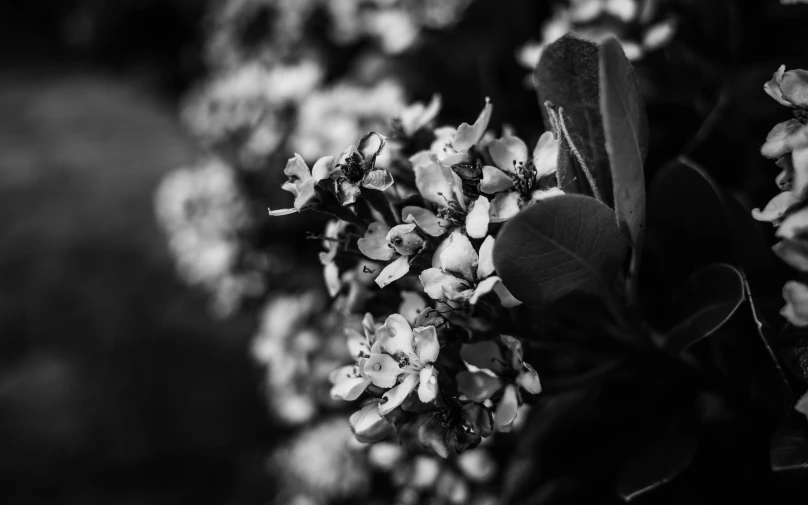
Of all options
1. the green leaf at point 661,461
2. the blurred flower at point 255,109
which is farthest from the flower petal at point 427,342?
the blurred flower at point 255,109

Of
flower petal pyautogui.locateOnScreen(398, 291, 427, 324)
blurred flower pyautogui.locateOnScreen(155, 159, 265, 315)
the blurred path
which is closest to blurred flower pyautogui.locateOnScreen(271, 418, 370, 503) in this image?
blurred flower pyautogui.locateOnScreen(155, 159, 265, 315)

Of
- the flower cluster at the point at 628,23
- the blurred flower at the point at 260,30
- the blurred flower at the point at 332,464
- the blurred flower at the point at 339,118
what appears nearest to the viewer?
the flower cluster at the point at 628,23

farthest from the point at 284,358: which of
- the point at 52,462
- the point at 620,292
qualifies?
the point at 52,462

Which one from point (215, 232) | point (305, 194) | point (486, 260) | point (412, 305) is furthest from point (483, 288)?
point (215, 232)

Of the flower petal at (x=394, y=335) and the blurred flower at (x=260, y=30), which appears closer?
the flower petal at (x=394, y=335)

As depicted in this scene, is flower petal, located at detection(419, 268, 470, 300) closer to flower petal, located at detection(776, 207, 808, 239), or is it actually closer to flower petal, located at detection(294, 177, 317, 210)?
flower petal, located at detection(294, 177, 317, 210)

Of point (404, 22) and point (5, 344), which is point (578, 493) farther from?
point (5, 344)

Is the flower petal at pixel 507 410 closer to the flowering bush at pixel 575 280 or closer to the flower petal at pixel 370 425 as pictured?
the flowering bush at pixel 575 280
